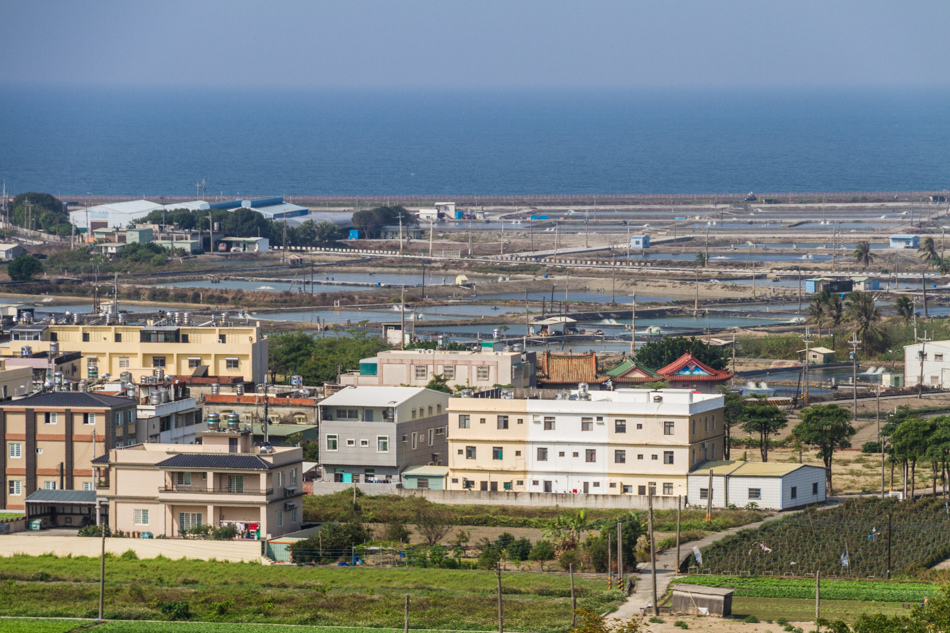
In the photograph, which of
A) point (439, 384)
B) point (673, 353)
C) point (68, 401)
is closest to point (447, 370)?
point (439, 384)

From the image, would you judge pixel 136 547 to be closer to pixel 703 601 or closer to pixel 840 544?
pixel 703 601

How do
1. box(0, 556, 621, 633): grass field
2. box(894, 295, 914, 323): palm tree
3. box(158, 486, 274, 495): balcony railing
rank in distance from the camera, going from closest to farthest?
1. box(0, 556, 621, 633): grass field
2. box(158, 486, 274, 495): balcony railing
3. box(894, 295, 914, 323): palm tree

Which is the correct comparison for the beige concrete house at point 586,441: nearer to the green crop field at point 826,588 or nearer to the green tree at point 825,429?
the green tree at point 825,429

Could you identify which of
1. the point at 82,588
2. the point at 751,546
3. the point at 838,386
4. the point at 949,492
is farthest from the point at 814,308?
the point at 82,588

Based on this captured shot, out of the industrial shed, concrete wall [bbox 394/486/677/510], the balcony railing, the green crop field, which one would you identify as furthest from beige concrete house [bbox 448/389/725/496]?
the industrial shed

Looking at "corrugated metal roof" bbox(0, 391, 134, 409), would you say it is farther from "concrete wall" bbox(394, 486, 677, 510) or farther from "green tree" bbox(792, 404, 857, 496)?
"green tree" bbox(792, 404, 857, 496)

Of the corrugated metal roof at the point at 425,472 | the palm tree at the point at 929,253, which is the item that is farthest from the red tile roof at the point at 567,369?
the palm tree at the point at 929,253
